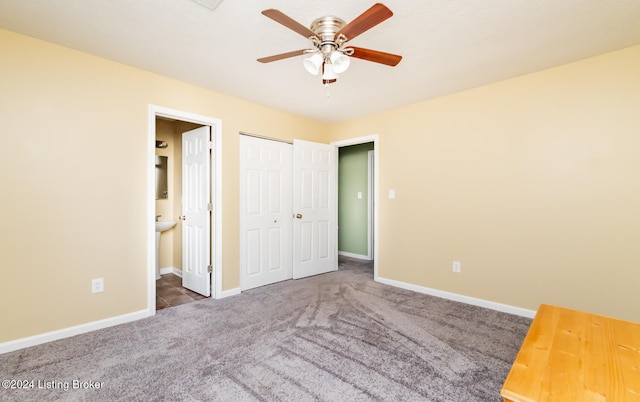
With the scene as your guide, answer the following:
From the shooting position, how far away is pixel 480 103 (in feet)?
10.2

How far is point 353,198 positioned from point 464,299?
2924mm

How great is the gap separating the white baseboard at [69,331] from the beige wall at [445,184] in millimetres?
47

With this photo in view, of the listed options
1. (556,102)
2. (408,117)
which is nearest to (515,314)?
(556,102)

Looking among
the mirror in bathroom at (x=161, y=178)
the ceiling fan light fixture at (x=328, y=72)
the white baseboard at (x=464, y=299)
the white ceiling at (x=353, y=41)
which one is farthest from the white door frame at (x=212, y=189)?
the white baseboard at (x=464, y=299)

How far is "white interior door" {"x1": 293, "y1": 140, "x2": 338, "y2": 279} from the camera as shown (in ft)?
13.6

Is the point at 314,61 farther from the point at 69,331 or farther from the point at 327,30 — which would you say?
the point at 69,331

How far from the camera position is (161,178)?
4312 millimetres

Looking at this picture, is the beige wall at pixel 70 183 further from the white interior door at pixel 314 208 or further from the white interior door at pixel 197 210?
the white interior door at pixel 314 208

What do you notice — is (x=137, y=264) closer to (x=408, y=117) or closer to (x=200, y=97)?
(x=200, y=97)

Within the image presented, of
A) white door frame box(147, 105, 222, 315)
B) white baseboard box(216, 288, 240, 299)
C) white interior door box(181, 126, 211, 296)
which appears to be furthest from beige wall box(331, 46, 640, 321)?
white interior door box(181, 126, 211, 296)

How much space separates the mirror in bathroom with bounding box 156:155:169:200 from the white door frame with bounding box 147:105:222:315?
1.44m

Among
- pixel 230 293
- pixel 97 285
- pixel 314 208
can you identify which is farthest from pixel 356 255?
pixel 97 285

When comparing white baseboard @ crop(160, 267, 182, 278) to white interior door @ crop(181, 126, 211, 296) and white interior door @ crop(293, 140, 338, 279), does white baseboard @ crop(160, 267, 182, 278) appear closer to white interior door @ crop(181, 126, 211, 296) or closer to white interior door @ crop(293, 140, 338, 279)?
white interior door @ crop(181, 126, 211, 296)

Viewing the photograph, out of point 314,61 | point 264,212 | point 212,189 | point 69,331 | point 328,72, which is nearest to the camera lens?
point 314,61
